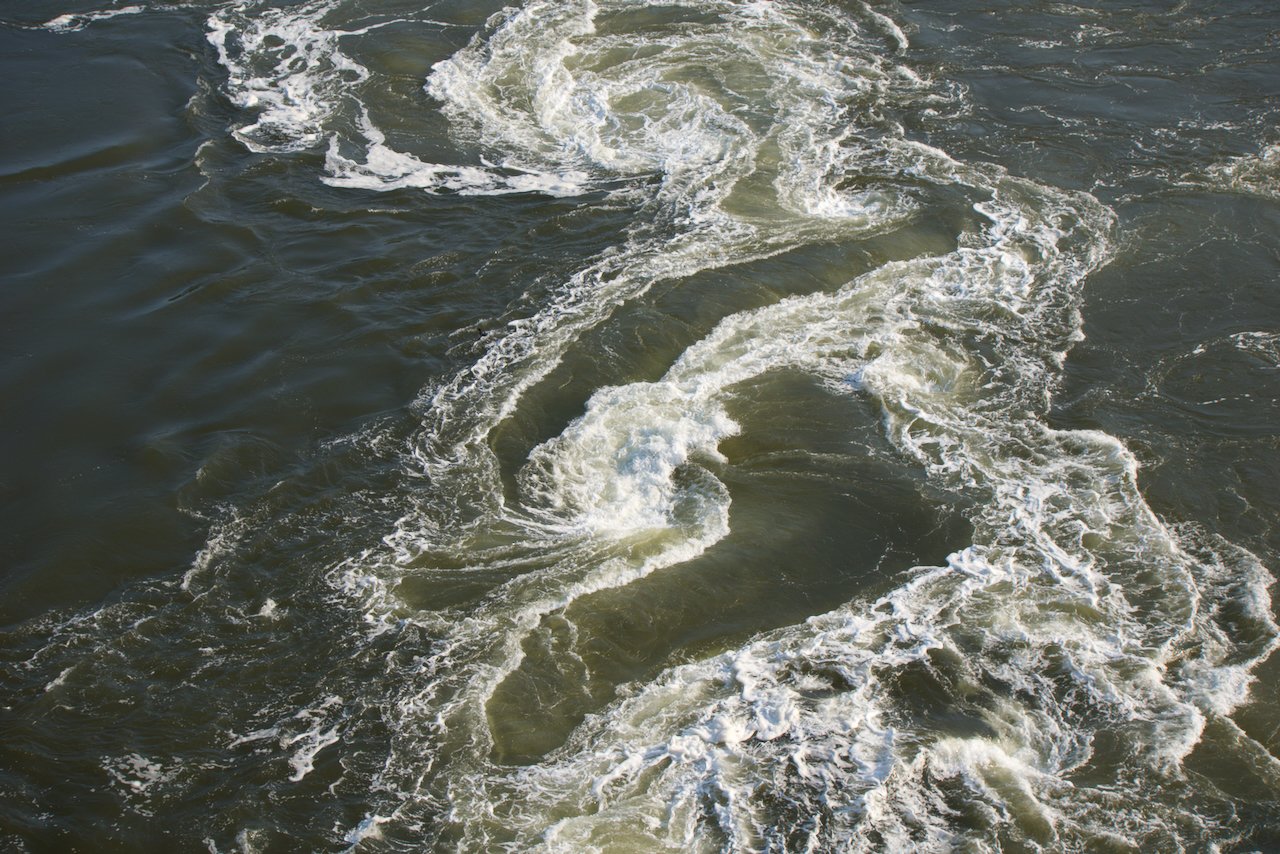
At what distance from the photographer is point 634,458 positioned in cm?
867

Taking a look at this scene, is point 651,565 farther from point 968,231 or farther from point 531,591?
point 968,231

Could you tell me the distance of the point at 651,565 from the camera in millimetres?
7730

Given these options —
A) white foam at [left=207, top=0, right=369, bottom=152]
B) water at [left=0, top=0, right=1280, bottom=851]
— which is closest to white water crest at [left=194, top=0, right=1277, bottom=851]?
water at [left=0, top=0, right=1280, bottom=851]

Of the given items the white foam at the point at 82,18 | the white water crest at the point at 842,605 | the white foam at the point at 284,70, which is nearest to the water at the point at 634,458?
the white water crest at the point at 842,605

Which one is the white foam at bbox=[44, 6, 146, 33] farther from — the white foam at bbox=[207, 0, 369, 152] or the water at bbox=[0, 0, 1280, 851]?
the white foam at bbox=[207, 0, 369, 152]

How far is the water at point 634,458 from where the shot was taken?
618 centimetres

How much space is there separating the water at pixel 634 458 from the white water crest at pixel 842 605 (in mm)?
41

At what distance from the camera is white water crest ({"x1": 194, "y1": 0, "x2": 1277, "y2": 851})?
19.8 feet

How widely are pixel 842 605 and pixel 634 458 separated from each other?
2.28 meters

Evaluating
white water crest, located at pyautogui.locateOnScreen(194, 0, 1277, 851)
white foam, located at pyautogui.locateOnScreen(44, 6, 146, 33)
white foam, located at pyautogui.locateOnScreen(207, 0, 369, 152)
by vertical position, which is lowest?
white water crest, located at pyautogui.locateOnScreen(194, 0, 1277, 851)

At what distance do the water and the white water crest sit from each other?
0.04 meters

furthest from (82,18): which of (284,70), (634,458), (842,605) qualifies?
(842,605)

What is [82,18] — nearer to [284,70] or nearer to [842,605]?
[284,70]

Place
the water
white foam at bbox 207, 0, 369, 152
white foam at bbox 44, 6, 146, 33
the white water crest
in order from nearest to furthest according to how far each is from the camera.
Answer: the white water crest < the water < white foam at bbox 207, 0, 369, 152 < white foam at bbox 44, 6, 146, 33
